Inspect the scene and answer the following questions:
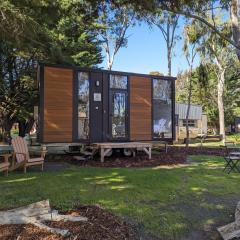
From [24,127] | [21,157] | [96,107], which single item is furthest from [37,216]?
[24,127]

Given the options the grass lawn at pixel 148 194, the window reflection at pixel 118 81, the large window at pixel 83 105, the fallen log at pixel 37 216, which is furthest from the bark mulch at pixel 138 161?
the fallen log at pixel 37 216

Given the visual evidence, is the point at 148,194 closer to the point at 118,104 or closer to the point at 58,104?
the point at 58,104

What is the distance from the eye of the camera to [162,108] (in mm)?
15352

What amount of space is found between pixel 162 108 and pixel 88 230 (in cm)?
1077

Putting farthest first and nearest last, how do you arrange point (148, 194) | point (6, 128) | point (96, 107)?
point (6, 128)
point (96, 107)
point (148, 194)

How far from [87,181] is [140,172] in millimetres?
1887

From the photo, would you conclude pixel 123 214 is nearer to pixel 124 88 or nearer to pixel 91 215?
pixel 91 215

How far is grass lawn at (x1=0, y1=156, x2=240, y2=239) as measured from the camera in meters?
5.96

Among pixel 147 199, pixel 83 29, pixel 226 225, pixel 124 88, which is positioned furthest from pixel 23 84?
pixel 226 225

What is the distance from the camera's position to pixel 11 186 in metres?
7.64

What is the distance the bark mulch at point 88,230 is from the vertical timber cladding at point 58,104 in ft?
24.6

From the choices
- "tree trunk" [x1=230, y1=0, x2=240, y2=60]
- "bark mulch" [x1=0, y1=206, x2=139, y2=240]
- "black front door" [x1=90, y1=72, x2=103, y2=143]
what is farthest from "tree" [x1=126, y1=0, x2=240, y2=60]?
"bark mulch" [x1=0, y1=206, x2=139, y2=240]

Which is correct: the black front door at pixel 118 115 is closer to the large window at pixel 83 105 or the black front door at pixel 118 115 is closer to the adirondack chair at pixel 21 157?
the large window at pixel 83 105

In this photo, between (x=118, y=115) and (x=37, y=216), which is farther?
(x=118, y=115)
